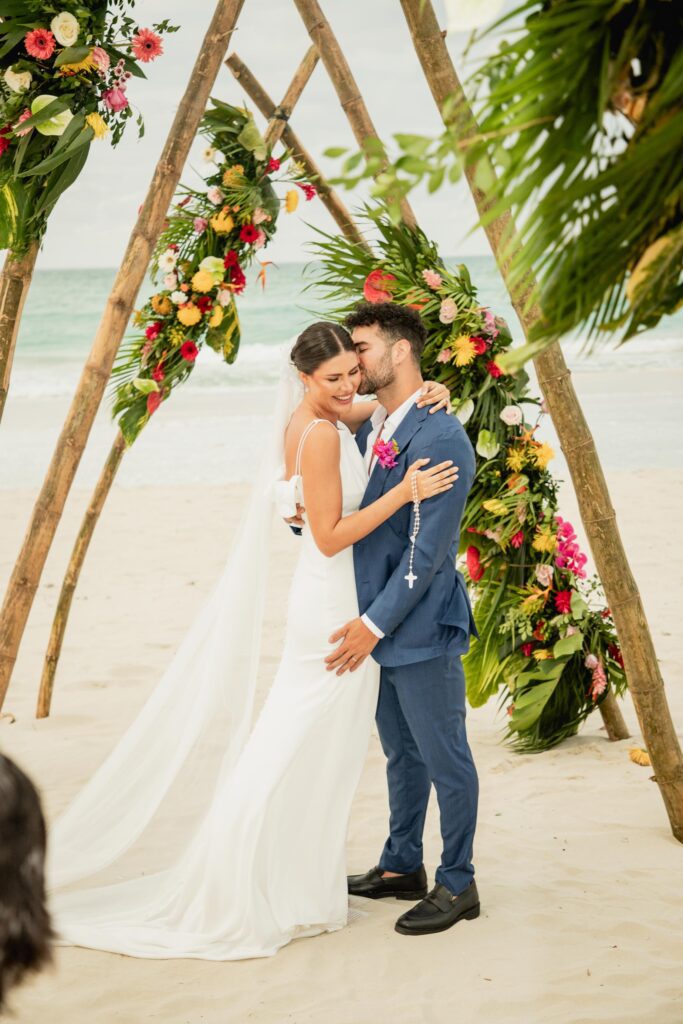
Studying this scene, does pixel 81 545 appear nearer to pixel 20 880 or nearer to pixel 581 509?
pixel 581 509

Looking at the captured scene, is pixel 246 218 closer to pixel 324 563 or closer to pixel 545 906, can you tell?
pixel 324 563

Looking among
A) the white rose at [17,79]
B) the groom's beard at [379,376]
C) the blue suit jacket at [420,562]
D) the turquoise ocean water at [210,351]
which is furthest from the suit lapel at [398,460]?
the turquoise ocean water at [210,351]

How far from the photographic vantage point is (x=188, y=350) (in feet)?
14.1

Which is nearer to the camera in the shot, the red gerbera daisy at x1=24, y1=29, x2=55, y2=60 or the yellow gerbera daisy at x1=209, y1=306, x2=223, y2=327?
the red gerbera daisy at x1=24, y1=29, x2=55, y2=60

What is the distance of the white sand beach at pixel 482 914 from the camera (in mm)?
2717

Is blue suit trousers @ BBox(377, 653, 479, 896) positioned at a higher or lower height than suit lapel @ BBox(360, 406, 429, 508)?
lower

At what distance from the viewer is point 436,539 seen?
2998 mm

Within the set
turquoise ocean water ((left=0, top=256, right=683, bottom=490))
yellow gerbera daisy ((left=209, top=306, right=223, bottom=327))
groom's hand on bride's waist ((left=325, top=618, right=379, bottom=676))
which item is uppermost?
turquoise ocean water ((left=0, top=256, right=683, bottom=490))

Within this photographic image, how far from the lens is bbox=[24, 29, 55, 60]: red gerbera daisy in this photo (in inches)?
123

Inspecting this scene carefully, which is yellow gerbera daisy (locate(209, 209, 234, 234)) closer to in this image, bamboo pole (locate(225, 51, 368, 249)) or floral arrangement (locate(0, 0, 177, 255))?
bamboo pole (locate(225, 51, 368, 249))

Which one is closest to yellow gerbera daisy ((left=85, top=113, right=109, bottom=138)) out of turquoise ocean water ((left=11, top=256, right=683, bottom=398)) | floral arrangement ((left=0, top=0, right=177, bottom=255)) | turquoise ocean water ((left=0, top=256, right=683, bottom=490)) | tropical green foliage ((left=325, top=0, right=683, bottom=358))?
floral arrangement ((left=0, top=0, right=177, bottom=255))

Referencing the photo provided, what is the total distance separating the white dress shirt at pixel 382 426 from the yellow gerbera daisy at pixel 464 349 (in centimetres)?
60

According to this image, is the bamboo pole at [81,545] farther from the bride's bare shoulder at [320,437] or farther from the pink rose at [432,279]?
the bride's bare shoulder at [320,437]

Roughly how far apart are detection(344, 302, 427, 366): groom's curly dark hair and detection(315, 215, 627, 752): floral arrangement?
70cm
